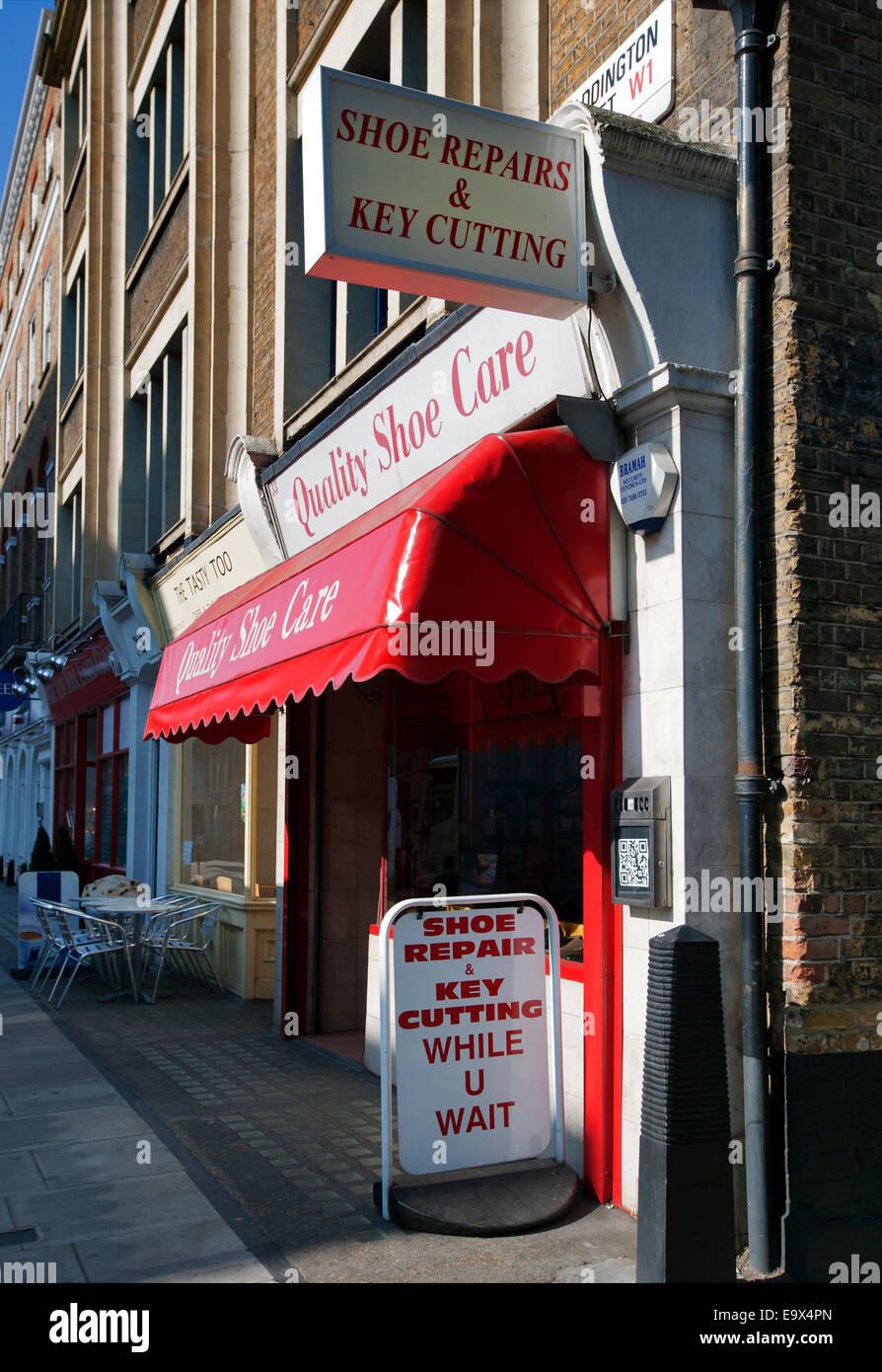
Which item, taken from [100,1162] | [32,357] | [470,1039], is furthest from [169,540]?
[32,357]

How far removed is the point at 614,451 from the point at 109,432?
1468cm

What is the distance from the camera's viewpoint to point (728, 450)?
5.19 meters

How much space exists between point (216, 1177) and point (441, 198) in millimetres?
4631

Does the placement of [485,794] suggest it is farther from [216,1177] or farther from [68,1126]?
[68,1126]

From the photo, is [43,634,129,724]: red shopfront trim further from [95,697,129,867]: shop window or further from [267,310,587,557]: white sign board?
[267,310,587,557]: white sign board

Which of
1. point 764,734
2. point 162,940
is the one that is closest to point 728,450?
point 764,734

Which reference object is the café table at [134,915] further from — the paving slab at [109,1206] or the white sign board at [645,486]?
the white sign board at [645,486]

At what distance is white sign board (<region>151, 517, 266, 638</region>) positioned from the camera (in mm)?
10773

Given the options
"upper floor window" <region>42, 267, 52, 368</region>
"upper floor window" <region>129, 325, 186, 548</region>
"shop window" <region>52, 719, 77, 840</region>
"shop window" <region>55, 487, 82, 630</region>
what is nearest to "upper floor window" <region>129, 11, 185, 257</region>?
"upper floor window" <region>129, 325, 186, 548</region>

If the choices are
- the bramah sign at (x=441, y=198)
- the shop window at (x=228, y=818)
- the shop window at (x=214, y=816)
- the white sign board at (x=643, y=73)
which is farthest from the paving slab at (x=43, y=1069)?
the white sign board at (x=643, y=73)

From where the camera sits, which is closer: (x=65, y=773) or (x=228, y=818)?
(x=228, y=818)

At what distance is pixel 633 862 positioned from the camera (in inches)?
203

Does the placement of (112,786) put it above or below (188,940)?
above
